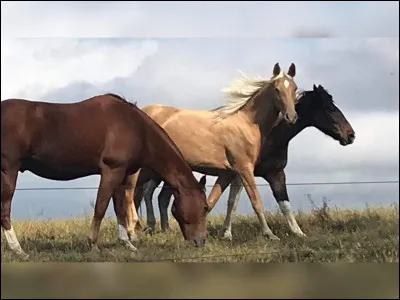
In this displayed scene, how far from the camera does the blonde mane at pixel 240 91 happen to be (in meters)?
4.41

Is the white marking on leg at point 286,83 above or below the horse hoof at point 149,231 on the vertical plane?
above

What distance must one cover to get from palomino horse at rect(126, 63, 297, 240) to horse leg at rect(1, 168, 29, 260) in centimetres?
57

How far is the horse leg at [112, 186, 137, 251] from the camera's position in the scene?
174 inches

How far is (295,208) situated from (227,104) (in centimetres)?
59

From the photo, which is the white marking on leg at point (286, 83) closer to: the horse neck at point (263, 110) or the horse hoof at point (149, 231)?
the horse neck at point (263, 110)

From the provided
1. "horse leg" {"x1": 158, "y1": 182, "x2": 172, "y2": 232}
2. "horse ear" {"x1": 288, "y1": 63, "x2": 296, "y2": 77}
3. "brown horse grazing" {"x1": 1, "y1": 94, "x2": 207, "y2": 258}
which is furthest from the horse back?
"horse ear" {"x1": 288, "y1": 63, "x2": 296, "y2": 77}

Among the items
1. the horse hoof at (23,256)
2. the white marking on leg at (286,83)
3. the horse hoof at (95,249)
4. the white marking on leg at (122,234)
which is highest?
the white marking on leg at (286,83)

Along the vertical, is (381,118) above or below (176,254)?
above

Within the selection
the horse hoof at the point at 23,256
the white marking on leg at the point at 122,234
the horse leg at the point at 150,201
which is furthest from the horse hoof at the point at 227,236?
the horse hoof at the point at 23,256

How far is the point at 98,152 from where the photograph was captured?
172 inches

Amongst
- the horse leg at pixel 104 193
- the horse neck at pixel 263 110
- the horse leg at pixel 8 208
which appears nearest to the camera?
the horse leg at pixel 8 208

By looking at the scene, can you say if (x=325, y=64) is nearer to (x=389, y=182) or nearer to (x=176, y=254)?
(x=389, y=182)

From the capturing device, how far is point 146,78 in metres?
4.37

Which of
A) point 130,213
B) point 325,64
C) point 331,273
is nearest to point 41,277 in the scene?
point 130,213
